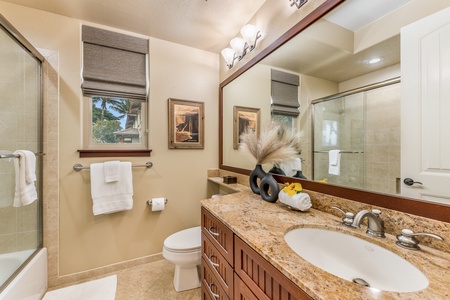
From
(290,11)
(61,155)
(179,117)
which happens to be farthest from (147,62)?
(290,11)

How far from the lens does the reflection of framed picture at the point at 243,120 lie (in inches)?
67.9

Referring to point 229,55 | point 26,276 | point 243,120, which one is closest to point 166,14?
point 229,55

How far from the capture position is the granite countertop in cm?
47

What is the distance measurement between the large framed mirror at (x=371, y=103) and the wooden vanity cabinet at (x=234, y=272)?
0.59m

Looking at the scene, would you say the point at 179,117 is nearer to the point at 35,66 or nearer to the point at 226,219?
the point at 35,66

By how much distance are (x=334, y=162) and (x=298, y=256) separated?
643 mm

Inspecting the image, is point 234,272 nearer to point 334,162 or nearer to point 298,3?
point 334,162

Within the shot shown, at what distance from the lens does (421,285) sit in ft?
1.69

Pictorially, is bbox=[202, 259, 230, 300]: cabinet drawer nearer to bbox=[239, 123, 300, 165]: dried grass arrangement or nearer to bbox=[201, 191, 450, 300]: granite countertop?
bbox=[201, 191, 450, 300]: granite countertop

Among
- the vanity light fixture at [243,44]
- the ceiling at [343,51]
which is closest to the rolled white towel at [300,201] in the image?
the ceiling at [343,51]

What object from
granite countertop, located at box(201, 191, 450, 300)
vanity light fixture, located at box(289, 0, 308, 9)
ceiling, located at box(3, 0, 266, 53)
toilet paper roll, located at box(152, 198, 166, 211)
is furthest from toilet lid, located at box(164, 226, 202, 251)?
ceiling, located at box(3, 0, 266, 53)

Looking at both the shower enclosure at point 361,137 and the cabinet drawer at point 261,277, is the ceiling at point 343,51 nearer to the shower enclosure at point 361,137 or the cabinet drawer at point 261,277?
the shower enclosure at point 361,137

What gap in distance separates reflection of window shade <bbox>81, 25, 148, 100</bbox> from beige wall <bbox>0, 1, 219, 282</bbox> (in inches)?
3.2

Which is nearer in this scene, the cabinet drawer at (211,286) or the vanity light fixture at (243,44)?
the cabinet drawer at (211,286)
